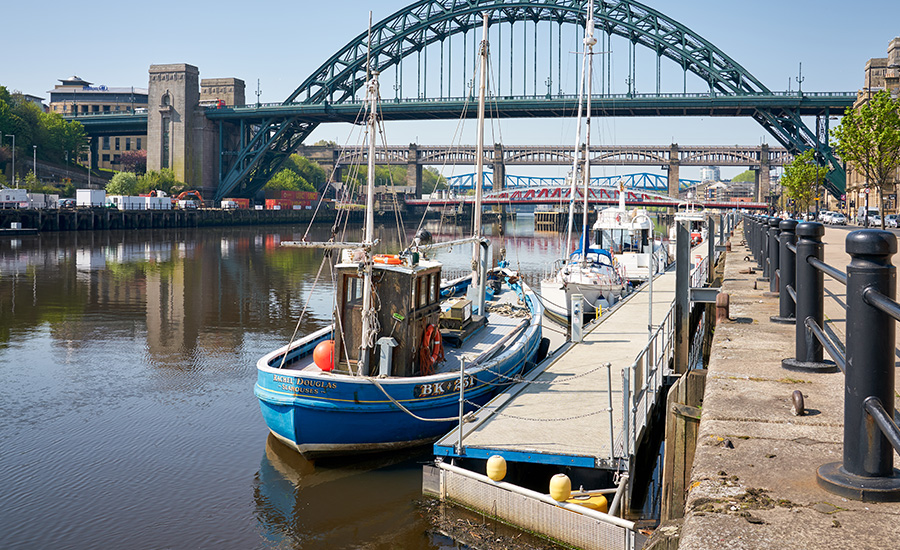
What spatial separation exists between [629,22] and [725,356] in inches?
3930

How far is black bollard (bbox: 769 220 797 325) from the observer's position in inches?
Answer: 344

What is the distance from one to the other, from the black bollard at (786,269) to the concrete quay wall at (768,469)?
40.9 inches

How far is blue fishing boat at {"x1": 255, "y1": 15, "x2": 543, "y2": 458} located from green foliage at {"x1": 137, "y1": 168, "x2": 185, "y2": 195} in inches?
3811

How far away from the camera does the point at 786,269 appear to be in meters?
8.80

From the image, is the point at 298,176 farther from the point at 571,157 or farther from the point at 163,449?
the point at 163,449

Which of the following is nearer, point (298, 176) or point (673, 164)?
point (298, 176)

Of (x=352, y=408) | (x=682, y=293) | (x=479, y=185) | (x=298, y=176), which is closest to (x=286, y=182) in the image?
(x=298, y=176)

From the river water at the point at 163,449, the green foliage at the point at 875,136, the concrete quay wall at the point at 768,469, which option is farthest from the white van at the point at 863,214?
the concrete quay wall at the point at 768,469

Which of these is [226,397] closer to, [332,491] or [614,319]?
[332,491]

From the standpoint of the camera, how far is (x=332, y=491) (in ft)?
43.4

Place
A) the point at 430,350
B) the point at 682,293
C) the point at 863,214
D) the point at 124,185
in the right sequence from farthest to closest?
the point at 124,185 < the point at 863,214 < the point at 430,350 < the point at 682,293

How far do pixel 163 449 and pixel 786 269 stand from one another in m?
11.4

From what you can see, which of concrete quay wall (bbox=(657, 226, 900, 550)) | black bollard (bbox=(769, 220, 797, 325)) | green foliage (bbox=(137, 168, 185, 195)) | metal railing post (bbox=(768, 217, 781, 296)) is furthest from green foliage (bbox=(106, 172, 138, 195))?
concrete quay wall (bbox=(657, 226, 900, 550))

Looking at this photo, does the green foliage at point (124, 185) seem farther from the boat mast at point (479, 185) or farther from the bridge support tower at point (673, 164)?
the bridge support tower at point (673, 164)
